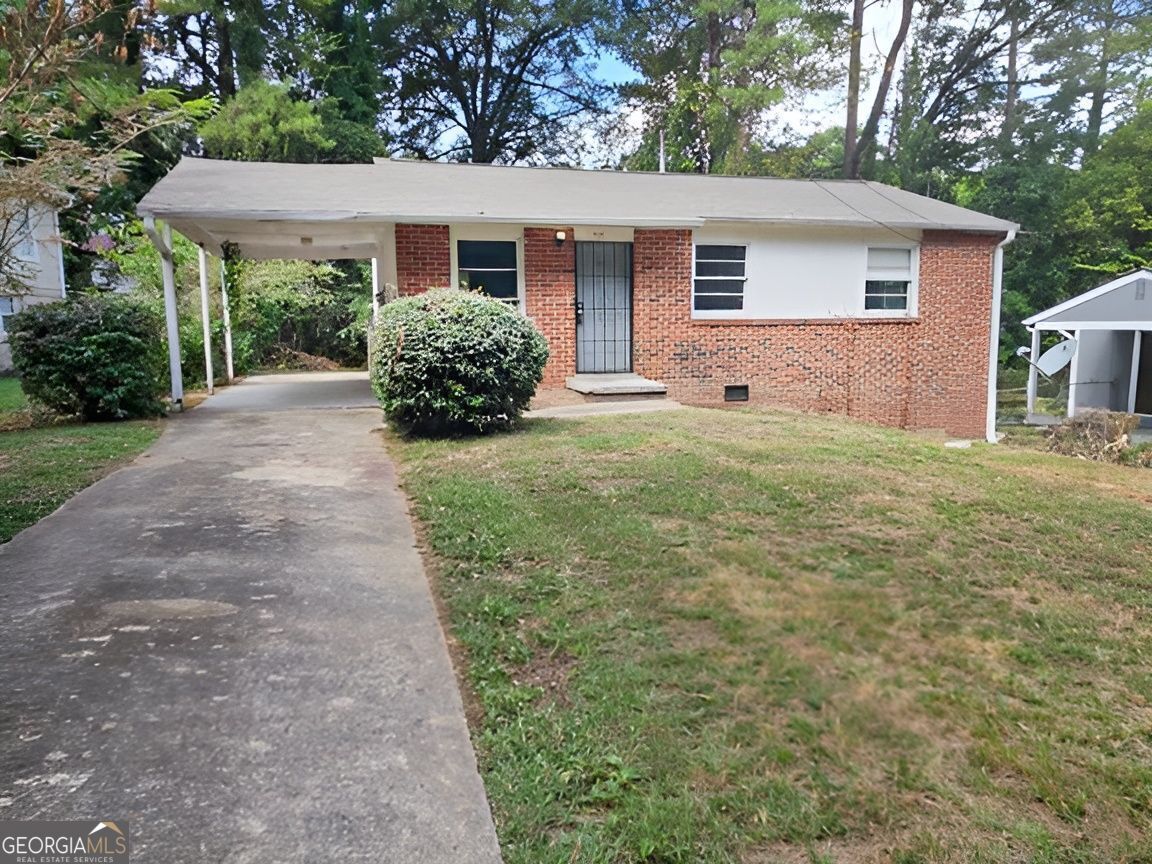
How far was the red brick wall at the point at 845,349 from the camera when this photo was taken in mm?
12336

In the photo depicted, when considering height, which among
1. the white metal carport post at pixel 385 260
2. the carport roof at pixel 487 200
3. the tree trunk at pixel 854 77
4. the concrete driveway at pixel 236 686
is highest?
the tree trunk at pixel 854 77

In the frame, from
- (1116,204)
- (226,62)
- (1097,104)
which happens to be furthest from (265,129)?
(1097,104)

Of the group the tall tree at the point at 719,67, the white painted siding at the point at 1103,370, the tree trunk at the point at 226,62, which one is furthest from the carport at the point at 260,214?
the white painted siding at the point at 1103,370

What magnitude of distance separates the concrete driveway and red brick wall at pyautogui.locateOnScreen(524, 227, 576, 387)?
6.64 m

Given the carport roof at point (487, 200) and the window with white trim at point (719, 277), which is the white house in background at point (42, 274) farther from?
the window with white trim at point (719, 277)

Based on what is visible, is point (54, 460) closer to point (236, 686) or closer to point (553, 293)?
point (236, 686)

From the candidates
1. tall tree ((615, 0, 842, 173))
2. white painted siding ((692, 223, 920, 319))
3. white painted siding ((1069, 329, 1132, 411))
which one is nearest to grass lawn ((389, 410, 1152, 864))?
white painted siding ((692, 223, 920, 319))

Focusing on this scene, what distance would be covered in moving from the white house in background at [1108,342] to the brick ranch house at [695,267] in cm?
545

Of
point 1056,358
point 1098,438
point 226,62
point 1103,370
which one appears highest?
point 226,62

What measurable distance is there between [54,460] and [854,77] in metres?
25.1

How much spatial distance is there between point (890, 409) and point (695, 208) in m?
4.95

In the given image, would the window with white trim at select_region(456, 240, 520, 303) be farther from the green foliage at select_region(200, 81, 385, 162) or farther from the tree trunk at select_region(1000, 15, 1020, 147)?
the tree trunk at select_region(1000, 15, 1020, 147)

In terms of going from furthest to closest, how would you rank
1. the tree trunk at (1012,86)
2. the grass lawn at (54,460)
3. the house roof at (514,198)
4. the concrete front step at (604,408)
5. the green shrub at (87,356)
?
the tree trunk at (1012,86)
the house roof at (514,198)
the concrete front step at (604,408)
the green shrub at (87,356)
the grass lawn at (54,460)

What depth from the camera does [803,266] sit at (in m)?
13.0
